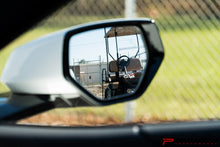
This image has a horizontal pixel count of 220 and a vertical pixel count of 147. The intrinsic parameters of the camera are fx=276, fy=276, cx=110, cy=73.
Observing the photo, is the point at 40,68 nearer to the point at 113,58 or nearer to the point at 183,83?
the point at 113,58

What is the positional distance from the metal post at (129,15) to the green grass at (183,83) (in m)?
0.17

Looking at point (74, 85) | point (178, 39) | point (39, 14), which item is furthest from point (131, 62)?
point (178, 39)

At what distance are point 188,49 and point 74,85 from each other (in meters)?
4.61

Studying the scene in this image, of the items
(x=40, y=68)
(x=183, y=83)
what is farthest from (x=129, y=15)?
(x=40, y=68)

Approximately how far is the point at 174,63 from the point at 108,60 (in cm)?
391

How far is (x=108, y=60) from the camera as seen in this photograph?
121cm

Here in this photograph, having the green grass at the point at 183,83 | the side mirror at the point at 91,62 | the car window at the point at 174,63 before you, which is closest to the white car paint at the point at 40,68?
the side mirror at the point at 91,62

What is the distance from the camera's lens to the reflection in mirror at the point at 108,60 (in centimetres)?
119

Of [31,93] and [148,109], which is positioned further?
[148,109]

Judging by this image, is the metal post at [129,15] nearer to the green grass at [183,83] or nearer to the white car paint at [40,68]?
the green grass at [183,83]

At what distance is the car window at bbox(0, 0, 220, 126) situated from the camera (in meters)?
3.43

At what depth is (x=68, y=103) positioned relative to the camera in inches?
46.3

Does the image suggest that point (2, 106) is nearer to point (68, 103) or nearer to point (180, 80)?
point (68, 103)

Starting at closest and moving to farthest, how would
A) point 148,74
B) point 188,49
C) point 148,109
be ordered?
point 148,74 → point 148,109 → point 188,49
